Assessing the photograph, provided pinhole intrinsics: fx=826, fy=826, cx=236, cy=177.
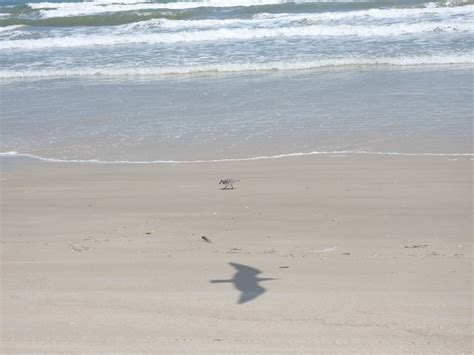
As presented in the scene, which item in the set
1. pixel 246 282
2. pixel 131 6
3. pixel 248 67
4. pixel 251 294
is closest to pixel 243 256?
pixel 246 282

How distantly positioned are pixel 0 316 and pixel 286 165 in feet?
13.3

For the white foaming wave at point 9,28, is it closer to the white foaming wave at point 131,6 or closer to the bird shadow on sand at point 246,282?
the white foaming wave at point 131,6

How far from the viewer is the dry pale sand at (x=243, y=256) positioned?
3806mm

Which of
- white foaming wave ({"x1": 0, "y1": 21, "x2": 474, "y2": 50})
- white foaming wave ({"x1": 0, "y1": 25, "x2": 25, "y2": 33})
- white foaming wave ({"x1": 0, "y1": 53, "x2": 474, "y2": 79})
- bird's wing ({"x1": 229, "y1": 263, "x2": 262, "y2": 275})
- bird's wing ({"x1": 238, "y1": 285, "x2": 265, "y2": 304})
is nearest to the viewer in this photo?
bird's wing ({"x1": 238, "y1": 285, "x2": 265, "y2": 304})

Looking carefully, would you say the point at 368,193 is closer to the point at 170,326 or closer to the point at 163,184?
the point at 163,184

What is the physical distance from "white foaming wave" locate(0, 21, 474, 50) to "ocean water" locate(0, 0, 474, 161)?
0.04m

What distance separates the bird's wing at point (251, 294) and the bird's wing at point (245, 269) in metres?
0.28

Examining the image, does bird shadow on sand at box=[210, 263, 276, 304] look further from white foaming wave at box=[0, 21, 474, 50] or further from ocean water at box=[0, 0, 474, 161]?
white foaming wave at box=[0, 21, 474, 50]

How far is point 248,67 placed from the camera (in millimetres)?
14188

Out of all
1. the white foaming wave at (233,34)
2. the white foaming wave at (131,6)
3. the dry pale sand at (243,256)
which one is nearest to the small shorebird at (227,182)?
the dry pale sand at (243,256)

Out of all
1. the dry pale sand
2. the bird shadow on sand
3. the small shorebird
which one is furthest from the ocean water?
the bird shadow on sand

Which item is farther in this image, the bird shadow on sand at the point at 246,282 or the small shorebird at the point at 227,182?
the small shorebird at the point at 227,182

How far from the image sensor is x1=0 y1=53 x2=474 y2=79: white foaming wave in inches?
544

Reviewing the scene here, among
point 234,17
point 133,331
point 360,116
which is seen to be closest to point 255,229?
point 133,331
